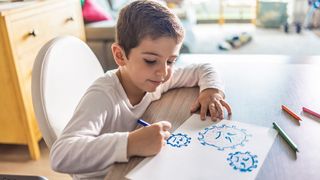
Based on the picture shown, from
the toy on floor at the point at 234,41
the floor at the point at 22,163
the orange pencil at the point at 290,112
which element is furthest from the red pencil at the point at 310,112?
the toy on floor at the point at 234,41

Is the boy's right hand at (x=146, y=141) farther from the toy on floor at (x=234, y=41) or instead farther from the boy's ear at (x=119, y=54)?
the toy on floor at (x=234, y=41)

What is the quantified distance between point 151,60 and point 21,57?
3.77ft

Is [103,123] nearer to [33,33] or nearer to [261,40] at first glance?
[33,33]

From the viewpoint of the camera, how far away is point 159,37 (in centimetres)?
74

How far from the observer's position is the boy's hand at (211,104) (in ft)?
2.55

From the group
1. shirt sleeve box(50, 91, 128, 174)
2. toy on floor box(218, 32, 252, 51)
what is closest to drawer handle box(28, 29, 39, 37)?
shirt sleeve box(50, 91, 128, 174)

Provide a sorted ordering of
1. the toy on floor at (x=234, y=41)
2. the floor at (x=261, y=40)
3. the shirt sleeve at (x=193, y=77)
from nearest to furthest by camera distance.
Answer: the shirt sleeve at (x=193, y=77) → the floor at (x=261, y=40) → the toy on floor at (x=234, y=41)

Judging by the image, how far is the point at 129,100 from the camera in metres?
0.86

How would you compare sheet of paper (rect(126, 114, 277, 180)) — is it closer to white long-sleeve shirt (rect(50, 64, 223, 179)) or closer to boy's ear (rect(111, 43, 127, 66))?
white long-sleeve shirt (rect(50, 64, 223, 179))

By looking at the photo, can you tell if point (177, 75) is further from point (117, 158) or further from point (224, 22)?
point (224, 22)

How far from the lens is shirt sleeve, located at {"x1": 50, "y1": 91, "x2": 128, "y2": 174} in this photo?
0.61 m

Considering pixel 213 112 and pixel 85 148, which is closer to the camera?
pixel 85 148

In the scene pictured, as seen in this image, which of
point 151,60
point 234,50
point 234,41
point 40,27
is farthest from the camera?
point 234,41

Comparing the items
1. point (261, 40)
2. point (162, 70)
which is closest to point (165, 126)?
point (162, 70)
